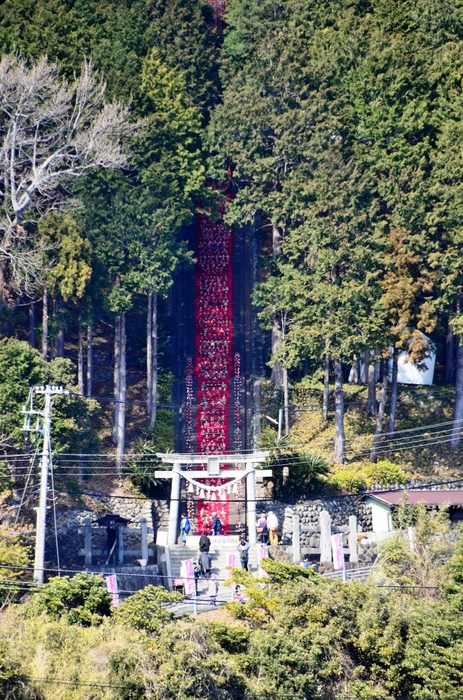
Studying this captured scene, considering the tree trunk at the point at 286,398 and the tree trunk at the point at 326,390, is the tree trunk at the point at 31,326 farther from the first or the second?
the tree trunk at the point at 326,390

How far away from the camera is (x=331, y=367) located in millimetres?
60906

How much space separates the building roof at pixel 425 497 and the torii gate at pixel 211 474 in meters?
4.19

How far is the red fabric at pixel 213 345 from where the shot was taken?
189 ft

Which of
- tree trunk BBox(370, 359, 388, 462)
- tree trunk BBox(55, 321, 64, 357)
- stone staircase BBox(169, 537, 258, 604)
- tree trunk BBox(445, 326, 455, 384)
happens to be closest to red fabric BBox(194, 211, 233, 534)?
stone staircase BBox(169, 537, 258, 604)

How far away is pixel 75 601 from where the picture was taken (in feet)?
133

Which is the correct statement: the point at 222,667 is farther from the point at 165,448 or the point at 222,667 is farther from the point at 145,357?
the point at 145,357

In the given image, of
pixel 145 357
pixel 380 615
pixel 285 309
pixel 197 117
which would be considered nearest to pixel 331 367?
→ pixel 285 309

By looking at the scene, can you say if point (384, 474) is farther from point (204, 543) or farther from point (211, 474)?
point (204, 543)

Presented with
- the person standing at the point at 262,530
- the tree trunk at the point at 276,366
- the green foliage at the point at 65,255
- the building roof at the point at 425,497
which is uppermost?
the green foliage at the point at 65,255

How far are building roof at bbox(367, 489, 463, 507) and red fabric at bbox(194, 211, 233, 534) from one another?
6154mm

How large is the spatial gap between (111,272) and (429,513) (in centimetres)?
1725

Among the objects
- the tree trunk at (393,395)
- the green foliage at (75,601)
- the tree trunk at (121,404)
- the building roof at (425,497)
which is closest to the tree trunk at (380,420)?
the tree trunk at (393,395)

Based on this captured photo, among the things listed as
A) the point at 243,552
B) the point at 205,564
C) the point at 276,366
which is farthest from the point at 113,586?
the point at 276,366

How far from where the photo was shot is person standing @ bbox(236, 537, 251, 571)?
4753cm
